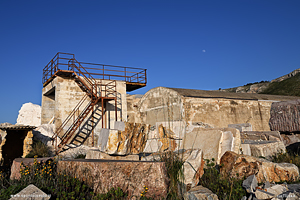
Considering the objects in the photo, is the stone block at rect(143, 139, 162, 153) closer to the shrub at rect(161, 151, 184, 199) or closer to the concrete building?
the shrub at rect(161, 151, 184, 199)

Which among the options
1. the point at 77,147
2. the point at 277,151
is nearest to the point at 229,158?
the point at 277,151

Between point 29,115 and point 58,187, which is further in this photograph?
point 29,115

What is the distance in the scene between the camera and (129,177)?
4.85 meters

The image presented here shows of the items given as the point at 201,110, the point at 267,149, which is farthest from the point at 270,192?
the point at 201,110

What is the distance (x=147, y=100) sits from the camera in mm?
20672

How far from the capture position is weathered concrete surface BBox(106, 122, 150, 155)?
24.0ft

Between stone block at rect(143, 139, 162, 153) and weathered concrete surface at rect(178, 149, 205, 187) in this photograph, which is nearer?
weathered concrete surface at rect(178, 149, 205, 187)

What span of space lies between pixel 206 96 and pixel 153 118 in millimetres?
Answer: 4636

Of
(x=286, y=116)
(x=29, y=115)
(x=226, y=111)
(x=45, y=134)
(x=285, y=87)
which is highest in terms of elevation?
(x=285, y=87)

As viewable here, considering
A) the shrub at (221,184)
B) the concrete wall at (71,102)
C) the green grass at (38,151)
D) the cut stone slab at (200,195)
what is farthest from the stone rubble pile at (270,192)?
the concrete wall at (71,102)

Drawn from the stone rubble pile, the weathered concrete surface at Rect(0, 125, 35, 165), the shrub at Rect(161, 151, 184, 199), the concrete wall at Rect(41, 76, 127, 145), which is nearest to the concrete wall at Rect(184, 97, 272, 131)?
the concrete wall at Rect(41, 76, 127, 145)

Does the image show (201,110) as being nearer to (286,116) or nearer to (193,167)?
(286,116)

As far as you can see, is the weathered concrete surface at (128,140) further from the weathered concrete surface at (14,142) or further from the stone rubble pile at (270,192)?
the weathered concrete surface at (14,142)

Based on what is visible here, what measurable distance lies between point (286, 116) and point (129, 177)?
4.94m
